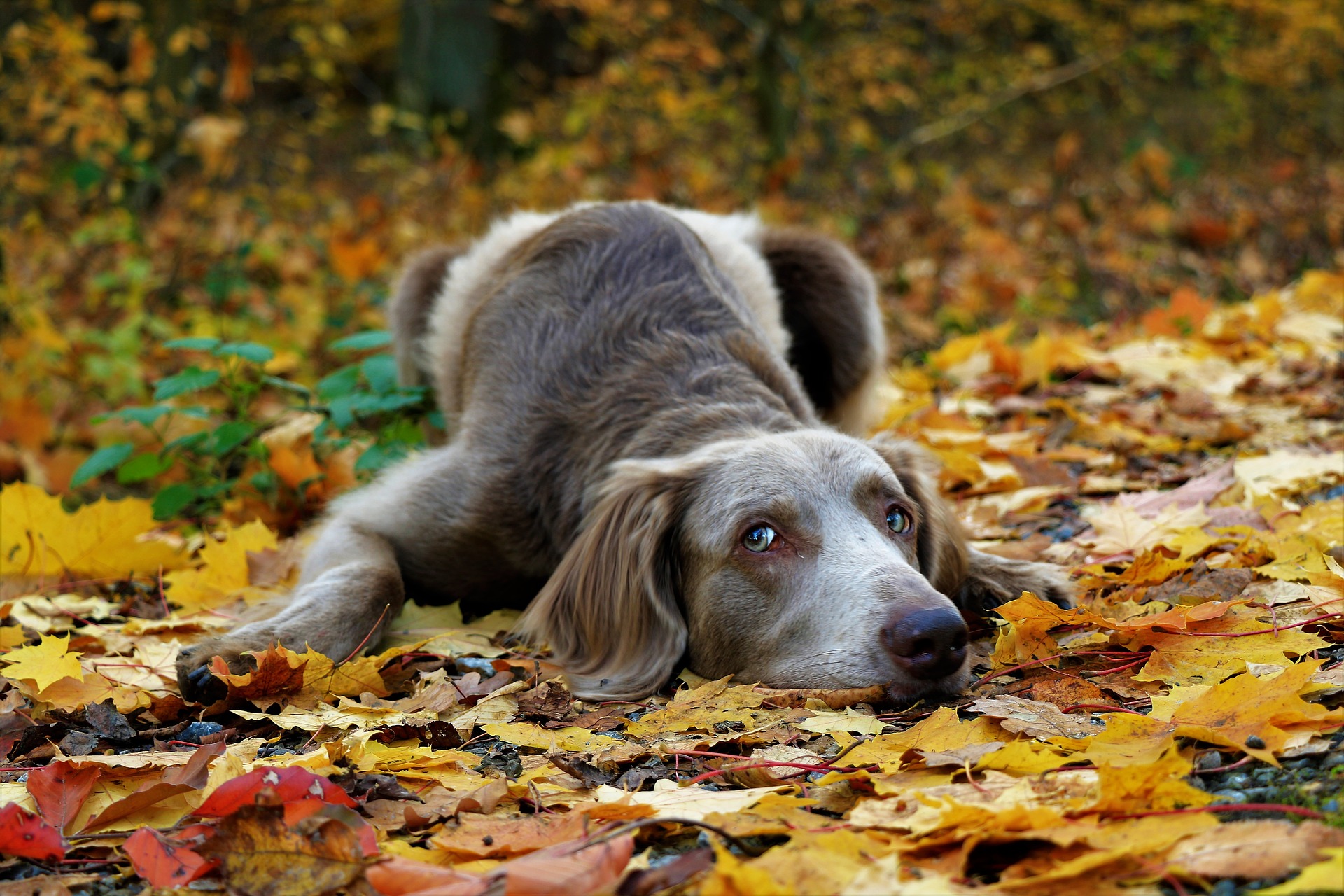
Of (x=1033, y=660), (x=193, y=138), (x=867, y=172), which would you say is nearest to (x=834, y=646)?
(x=1033, y=660)

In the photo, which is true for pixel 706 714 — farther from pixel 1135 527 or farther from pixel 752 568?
pixel 1135 527

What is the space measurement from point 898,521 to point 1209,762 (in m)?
1.43

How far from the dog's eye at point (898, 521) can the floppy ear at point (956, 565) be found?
17 centimetres

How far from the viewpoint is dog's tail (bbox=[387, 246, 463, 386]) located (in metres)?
6.03

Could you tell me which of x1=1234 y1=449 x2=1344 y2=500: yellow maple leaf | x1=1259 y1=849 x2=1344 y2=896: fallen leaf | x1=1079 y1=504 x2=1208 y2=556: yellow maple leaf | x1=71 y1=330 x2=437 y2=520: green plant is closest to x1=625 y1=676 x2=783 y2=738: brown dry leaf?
x1=1259 y1=849 x2=1344 y2=896: fallen leaf

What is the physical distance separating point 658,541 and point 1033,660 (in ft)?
3.59

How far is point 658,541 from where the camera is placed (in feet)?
12.0

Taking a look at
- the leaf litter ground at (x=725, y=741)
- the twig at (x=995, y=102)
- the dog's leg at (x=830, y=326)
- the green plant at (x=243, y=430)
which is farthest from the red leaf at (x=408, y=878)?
the twig at (x=995, y=102)

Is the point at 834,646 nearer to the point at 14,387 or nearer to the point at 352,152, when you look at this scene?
the point at 14,387

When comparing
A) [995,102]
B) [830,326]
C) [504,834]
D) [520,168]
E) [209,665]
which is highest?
[995,102]

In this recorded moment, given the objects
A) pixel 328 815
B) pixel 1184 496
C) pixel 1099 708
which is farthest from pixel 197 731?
pixel 1184 496

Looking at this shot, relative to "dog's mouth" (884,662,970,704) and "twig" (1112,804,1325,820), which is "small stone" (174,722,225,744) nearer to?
"dog's mouth" (884,662,970,704)

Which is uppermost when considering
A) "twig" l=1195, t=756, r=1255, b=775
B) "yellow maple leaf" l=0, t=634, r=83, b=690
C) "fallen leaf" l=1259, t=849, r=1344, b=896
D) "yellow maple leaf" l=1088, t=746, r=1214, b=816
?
"fallen leaf" l=1259, t=849, r=1344, b=896

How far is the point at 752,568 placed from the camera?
11.4 ft
